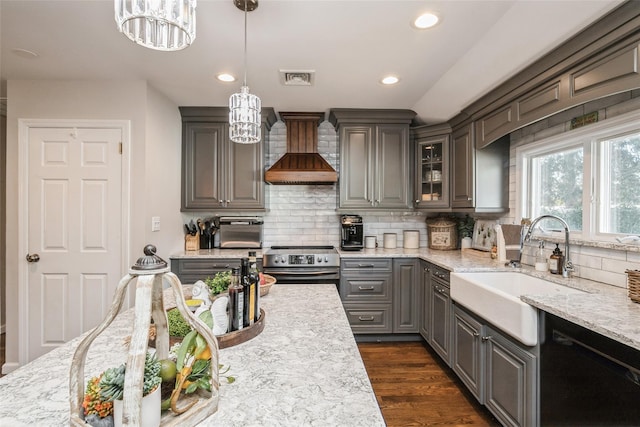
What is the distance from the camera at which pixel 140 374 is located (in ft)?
2.03

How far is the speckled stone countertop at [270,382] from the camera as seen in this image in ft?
2.44

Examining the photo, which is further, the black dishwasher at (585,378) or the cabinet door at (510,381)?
the cabinet door at (510,381)

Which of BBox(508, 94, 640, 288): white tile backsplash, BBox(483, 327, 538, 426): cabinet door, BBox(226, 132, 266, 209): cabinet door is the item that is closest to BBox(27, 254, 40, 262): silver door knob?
BBox(226, 132, 266, 209): cabinet door

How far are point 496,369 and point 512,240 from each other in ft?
3.65

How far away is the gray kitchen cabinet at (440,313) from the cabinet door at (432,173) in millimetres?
885

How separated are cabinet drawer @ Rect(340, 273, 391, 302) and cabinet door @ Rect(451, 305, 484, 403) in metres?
0.85

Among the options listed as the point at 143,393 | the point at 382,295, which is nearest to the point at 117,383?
the point at 143,393

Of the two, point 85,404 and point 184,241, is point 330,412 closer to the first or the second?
point 85,404

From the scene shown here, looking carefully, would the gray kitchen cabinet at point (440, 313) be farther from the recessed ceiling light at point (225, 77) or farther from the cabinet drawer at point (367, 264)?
the recessed ceiling light at point (225, 77)

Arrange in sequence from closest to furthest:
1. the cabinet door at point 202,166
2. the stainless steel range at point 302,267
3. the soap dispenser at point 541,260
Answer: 1. the soap dispenser at point 541,260
2. the stainless steel range at point 302,267
3. the cabinet door at point 202,166

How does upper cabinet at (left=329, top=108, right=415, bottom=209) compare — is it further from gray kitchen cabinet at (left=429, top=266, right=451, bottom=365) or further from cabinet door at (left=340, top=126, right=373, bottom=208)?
gray kitchen cabinet at (left=429, top=266, right=451, bottom=365)

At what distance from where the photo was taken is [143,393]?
0.64 meters

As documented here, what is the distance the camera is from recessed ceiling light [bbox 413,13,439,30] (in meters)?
1.79

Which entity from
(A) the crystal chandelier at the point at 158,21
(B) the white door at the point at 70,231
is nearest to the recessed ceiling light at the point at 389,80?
(A) the crystal chandelier at the point at 158,21
